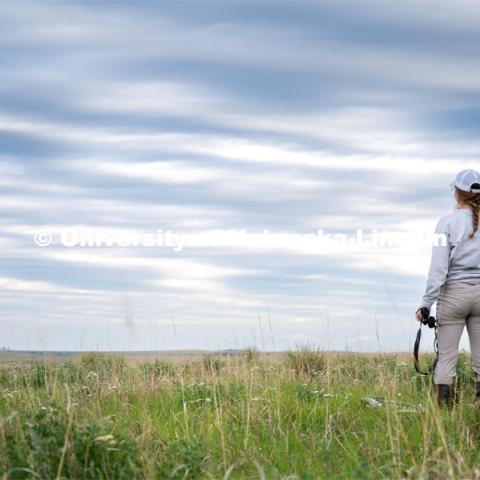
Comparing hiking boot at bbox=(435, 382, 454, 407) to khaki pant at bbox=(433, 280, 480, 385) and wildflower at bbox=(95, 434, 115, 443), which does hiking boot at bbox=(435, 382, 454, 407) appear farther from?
wildflower at bbox=(95, 434, 115, 443)

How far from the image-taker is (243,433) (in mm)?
8062

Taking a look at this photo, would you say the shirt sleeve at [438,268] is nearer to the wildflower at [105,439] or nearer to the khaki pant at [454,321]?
the khaki pant at [454,321]

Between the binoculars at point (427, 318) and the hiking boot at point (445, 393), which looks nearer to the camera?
the binoculars at point (427, 318)

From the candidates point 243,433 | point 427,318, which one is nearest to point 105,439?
point 243,433

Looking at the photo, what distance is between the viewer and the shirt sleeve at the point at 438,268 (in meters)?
8.84

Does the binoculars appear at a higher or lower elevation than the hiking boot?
higher

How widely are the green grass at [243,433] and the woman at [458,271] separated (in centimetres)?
72

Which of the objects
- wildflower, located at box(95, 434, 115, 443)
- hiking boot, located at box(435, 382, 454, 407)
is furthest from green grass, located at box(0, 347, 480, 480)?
hiking boot, located at box(435, 382, 454, 407)

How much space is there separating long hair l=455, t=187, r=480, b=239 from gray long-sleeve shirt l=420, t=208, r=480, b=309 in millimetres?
39

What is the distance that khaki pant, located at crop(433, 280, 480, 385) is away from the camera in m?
8.93

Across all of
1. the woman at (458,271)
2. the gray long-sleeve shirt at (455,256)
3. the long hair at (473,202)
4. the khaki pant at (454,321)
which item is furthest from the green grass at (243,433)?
the long hair at (473,202)

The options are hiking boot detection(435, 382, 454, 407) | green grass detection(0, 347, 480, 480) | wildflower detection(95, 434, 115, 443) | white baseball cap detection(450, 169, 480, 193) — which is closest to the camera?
wildflower detection(95, 434, 115, 443)

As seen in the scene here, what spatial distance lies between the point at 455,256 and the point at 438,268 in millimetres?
230

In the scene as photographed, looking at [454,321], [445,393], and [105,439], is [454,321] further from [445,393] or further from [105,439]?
[105,439]
